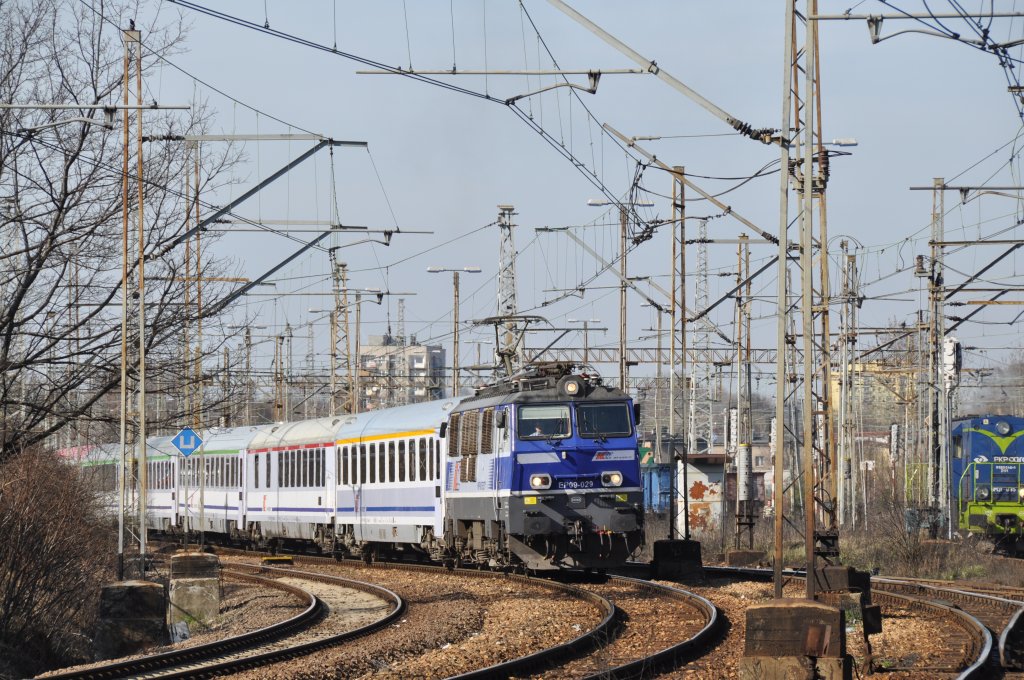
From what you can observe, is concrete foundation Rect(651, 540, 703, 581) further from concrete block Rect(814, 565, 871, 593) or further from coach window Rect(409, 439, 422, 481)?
concrete block Rect(814, 565, 871, 593)

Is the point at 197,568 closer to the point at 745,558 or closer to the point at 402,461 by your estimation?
the point at 402,461

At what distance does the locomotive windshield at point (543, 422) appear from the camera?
21781mm

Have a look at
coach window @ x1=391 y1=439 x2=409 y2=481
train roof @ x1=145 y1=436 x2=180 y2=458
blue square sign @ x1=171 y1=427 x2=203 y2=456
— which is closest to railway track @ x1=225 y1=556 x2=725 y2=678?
coach window @ x1=391 y1=439 x2=409 y2=481

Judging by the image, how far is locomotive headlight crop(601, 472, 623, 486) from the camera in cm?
2191

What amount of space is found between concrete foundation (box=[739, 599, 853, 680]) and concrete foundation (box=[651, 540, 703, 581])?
1218 cm

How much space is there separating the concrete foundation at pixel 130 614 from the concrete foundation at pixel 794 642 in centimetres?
1089

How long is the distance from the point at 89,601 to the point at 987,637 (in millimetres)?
15298

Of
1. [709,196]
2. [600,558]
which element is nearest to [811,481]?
[709,196]

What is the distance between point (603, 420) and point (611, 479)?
1.02 metres

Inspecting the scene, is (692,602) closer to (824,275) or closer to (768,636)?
(824,275)

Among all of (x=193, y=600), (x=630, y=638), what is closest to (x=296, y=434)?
(x=193, y=600)

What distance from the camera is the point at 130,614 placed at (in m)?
19.5

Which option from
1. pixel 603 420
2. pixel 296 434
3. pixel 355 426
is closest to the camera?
pixel 603 420

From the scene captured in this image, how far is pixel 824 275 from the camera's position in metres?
18.1
